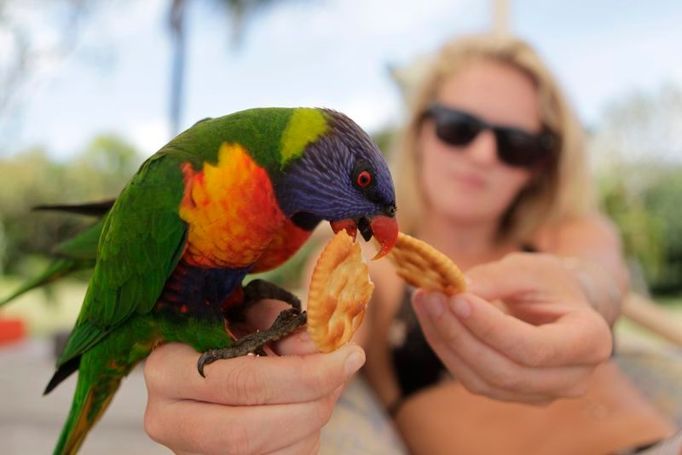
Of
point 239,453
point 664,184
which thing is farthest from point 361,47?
point 239,453

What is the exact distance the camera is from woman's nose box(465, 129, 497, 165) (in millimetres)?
1195

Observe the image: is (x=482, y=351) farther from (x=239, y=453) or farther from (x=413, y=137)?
(x=413, y=137)

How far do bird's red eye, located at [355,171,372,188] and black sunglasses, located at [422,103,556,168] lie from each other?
0.77 meters

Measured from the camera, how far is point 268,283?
560 millimetres

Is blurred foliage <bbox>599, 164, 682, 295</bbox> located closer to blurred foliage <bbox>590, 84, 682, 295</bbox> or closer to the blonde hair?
blurred foliage <bbox>590, 84, 682, 295</bbox>

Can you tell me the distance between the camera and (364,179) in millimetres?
475

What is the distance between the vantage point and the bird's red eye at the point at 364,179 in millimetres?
472

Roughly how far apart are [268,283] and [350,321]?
0.11 metres

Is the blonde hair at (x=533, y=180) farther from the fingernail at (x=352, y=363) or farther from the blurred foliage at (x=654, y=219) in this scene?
the blurred foliage at (x=654, y=219)

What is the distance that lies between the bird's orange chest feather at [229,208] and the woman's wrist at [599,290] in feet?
1.77

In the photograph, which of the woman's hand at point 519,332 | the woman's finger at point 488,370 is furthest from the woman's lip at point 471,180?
the woman's finger at point 488,370

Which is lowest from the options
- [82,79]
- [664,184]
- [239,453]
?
[664,184]

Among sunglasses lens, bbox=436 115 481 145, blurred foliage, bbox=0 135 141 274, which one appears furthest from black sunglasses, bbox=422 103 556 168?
blurred foliage, bbox=0 135 141 274

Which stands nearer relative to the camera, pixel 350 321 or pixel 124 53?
pixel 350 321
